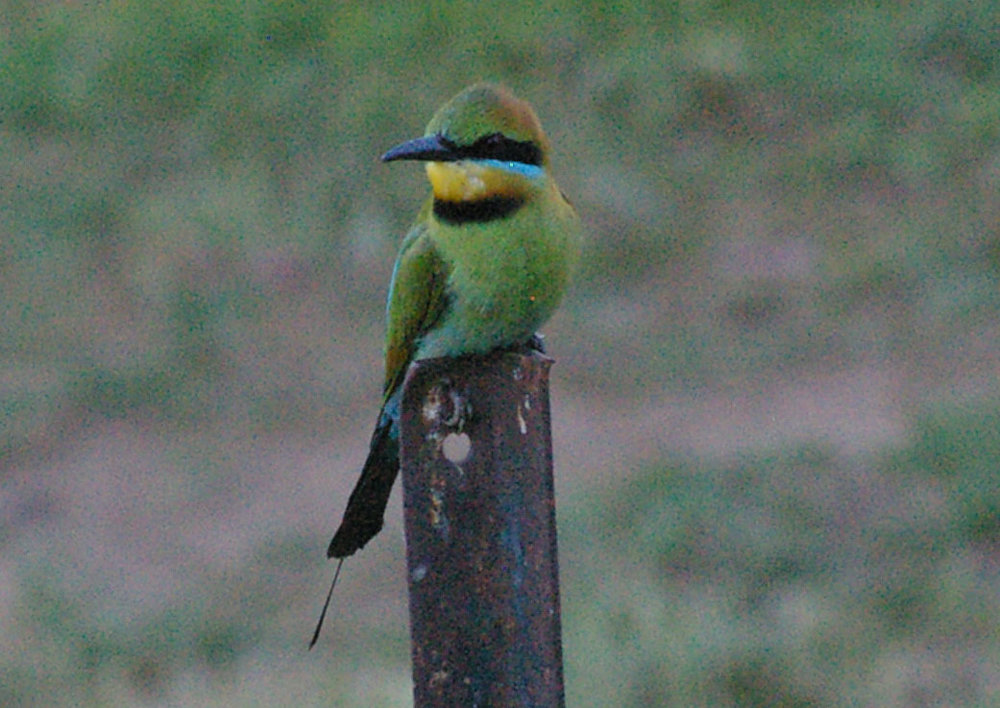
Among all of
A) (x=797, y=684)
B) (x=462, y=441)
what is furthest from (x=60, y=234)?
(x=462, y=441)

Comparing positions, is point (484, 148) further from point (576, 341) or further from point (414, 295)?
point (576, 341)


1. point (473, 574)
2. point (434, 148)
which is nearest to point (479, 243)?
point (434, 148)

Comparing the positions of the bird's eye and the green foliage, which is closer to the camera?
the bird's eye

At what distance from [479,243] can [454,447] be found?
0.97 metres

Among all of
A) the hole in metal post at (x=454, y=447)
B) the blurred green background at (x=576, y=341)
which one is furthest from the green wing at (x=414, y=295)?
the blurred green background at (x=576, y=341)

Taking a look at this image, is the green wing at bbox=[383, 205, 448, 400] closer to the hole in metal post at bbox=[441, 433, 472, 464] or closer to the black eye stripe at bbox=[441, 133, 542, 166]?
the black eye stripe at bbox=[441, 133, 542, 166]

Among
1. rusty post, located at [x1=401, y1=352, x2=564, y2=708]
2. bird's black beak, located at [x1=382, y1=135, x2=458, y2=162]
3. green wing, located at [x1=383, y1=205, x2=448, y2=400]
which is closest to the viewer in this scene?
rusty post, located at [x1=401, y1=352, x2=564, y2=708]

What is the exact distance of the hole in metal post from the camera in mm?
1904

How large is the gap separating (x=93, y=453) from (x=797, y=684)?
253 centimetres

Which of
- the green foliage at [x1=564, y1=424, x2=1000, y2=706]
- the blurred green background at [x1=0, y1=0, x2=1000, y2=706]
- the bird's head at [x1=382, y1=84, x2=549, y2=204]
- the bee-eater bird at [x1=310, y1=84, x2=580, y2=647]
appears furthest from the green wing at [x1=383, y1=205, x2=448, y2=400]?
the green foliage at [x1=564, y1=424, x2=1000, y2=706]

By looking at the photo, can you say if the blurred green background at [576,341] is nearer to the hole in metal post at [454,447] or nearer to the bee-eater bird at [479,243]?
the bee-eater bird at [479,243]

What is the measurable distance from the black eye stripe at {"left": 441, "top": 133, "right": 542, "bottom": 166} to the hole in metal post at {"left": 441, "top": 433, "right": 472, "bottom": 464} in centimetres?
92

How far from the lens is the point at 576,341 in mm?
5961

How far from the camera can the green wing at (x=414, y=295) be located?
293 centimetres
